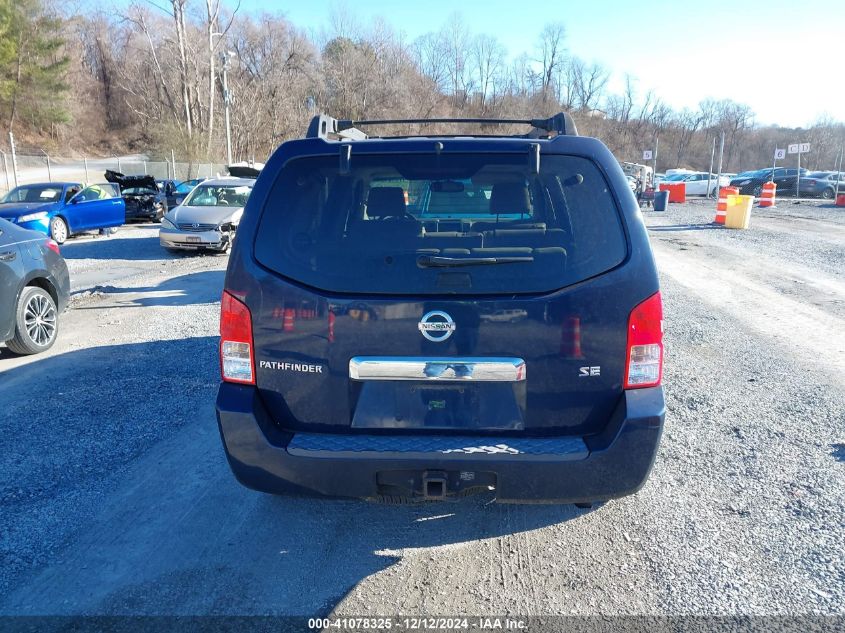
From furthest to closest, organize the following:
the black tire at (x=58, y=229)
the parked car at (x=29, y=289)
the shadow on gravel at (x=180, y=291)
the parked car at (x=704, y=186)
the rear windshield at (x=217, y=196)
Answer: the parked car at (x=704, y=186) < the black tire at (x=58, y=229) < the rear windshield at (x=217, y=196) < the shadow on gravel at (x=180, y=291) < the parked car at (x=29, y=289)

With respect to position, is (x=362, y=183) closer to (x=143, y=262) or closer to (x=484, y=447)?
(x=484, y=447)

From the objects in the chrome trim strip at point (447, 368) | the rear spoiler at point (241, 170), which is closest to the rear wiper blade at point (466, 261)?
the chrome trim strip at point (447, 368)

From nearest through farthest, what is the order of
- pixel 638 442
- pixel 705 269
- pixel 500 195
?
pixel 638 442 → pixel 500 195 → pixel 705 269

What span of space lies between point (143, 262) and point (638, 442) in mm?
13313

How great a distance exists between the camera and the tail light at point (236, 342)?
111 inches

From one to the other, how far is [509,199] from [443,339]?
2.90 feet

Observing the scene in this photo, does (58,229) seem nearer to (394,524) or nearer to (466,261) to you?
(394,524)

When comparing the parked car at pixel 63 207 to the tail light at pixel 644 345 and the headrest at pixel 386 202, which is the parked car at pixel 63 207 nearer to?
the headrest at pixel 386 202

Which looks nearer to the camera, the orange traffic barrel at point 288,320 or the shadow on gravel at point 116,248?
the orange traffic barrel at point 288,320

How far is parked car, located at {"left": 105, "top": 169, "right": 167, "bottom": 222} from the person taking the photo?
22500 mm

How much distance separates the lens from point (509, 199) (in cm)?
315

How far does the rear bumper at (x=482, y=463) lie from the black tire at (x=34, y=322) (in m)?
4.82

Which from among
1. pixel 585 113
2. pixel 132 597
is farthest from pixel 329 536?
pixel 585 113

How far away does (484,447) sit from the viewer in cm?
270
